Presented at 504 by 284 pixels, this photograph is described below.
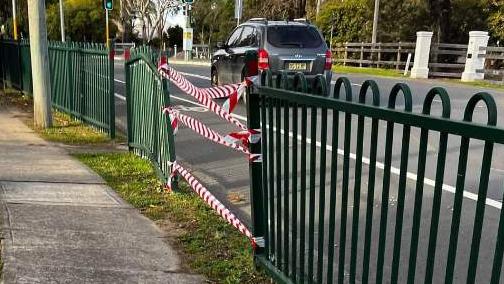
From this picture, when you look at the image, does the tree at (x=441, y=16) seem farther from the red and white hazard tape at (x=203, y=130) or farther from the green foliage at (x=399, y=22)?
the red and white hazard tape at (x=203, y=130)

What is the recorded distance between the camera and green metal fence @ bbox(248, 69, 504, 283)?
2.06m

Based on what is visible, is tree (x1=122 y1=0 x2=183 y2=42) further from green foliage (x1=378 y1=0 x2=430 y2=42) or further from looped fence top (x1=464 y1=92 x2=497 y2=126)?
looped fence top (x1=464 y1=92 x2=497 y2=126)

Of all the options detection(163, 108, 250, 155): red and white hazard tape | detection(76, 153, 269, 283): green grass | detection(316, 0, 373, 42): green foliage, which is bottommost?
detection(76, 153, 269, 283): green grass

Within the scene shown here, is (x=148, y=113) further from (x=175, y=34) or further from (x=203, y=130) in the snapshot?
(x=175, y=34)

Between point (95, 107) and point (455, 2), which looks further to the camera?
point (455, 2)

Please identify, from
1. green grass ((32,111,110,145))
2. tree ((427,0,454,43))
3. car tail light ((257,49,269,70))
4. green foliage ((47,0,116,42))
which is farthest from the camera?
green foliage ((47,0,116,42))

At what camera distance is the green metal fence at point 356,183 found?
2.06m

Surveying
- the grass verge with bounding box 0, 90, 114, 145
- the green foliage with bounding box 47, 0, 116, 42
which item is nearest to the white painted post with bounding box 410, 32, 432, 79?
the grass verge with bounding box 0, 90, 114, 145

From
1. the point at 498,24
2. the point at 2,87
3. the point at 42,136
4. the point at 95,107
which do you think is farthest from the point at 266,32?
the point at 498,24

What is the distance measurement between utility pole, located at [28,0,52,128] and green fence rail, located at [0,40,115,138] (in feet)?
1.68

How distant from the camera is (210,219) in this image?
190 inches

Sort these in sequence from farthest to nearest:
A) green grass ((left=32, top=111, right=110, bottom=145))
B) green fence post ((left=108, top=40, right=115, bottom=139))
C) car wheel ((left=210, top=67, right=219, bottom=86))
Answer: car wheel ((left=210, top=67, right=219, bottom=86)) → green grass ((left=32, top=111, right=110, bottom=145)) → green fence post ((left=108, top=40, right=115, bottom=139))

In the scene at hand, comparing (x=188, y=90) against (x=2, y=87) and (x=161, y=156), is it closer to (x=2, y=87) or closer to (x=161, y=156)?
(x=161, y=156)

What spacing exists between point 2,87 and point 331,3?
25731 mm
